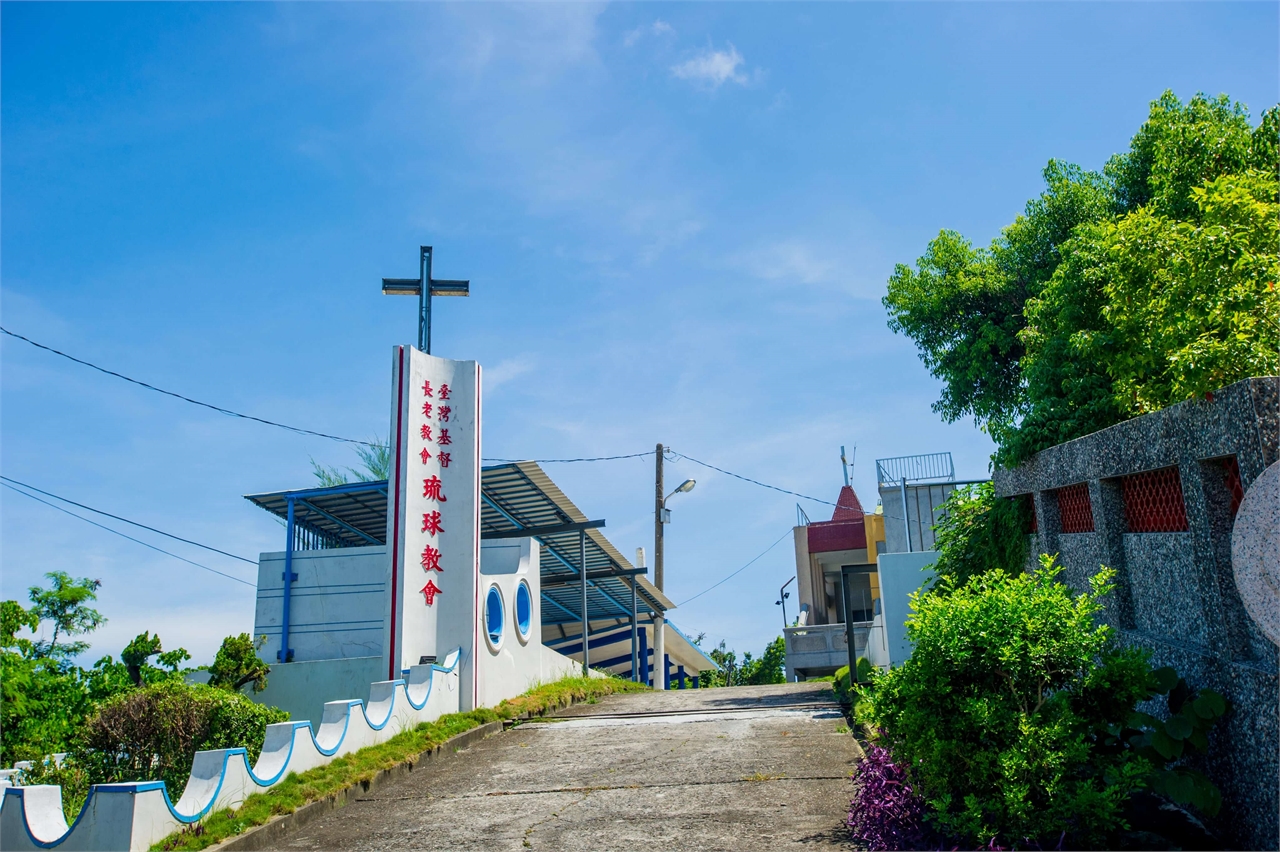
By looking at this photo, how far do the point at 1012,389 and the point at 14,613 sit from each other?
55.4ft

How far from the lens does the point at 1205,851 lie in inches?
200

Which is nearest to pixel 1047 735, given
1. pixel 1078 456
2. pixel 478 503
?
pixel 1078 456

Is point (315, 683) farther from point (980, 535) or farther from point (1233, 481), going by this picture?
point (1233, 481)

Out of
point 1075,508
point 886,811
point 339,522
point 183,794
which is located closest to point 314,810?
point 183,794

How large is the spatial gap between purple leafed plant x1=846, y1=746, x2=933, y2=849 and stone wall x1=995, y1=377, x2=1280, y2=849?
67.6 inches

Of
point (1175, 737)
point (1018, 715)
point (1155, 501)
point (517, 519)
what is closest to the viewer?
point (1175, 737)

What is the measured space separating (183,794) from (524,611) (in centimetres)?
945

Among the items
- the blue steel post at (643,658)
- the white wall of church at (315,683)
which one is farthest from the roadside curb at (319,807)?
the blue steel post at (643,658)

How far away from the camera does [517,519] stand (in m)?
20.1

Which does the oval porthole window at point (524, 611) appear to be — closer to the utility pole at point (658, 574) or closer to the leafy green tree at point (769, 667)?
the utility pole at point (658, 574)

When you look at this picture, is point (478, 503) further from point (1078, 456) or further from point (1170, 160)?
point (1170, 160)

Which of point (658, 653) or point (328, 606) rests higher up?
point (328, 606)

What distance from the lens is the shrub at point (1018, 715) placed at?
199 inches

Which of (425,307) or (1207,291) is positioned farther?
(425,307)
